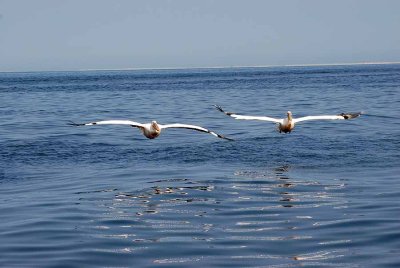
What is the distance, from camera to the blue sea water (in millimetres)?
15945

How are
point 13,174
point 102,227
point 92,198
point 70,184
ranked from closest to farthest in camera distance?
1. point 102,227
2. point 92,198
3. point 70,184
4. point 13,174

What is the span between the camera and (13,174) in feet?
86.7

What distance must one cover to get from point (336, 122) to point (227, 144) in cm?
1128

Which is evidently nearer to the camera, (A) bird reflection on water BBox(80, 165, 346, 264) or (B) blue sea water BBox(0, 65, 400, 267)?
(B) blue sea water BBox(0, 65, 400, 267)

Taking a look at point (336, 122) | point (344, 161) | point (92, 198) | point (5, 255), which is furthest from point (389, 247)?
point (336, 122)

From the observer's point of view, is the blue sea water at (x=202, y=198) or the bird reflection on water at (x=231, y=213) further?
the bird reflection on water at (x=231, y=213)

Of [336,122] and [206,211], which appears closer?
[206,211]

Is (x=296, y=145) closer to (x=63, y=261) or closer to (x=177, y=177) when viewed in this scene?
(x=177, y=177)

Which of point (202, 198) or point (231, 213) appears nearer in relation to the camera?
point (231, 213)

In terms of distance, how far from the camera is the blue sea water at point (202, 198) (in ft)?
52.3

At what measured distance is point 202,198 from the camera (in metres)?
21.6

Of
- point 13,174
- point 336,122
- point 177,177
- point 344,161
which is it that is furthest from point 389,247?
point 336,122

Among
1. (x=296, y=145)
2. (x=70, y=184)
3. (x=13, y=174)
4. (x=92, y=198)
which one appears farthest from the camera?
(x=296, y=145)

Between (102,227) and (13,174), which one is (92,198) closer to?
(102,227)
